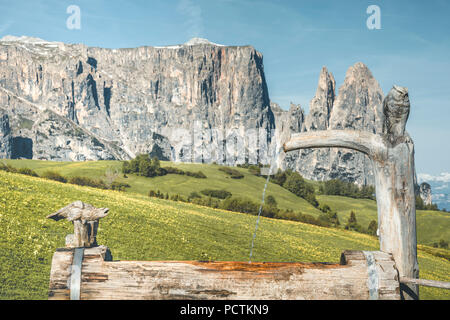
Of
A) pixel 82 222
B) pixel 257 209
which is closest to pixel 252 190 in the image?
pixel 257 209

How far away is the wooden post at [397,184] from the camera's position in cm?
642

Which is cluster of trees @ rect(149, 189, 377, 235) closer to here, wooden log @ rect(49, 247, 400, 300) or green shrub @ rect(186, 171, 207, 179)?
→ green shrub @ rect(186, 171, 207, 179)

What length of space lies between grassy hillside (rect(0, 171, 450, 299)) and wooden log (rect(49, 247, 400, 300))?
8174 mm

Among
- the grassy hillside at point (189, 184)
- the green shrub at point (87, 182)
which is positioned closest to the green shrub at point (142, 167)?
the grassy hillside at point (189, 184)

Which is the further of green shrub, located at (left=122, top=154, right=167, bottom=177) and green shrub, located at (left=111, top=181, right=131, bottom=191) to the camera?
green shrub, located at (left=122, top=154, right=167, bottom=177)

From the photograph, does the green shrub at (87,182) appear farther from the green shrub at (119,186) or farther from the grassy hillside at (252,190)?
the grassy hillside at (252,190)

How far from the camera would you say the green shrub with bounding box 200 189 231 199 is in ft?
233

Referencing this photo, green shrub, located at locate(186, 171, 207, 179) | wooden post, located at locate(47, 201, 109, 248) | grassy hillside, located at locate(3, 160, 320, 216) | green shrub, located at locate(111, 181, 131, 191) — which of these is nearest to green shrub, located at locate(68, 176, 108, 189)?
green shrub, located at locate(111, 181, 131, 191)

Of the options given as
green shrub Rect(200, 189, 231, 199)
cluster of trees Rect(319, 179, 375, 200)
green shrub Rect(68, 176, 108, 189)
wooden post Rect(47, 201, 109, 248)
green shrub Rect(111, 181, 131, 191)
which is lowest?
cluster of trees Rect(319, 179, 375, 200)

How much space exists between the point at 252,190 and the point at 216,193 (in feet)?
46.1

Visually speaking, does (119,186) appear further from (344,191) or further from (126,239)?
(344,191)

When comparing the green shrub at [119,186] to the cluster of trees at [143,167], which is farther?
the cluster of trees at [143,167]

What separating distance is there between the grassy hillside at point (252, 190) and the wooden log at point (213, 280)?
198ft
